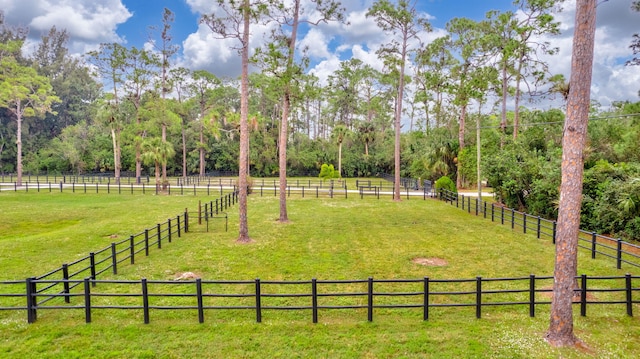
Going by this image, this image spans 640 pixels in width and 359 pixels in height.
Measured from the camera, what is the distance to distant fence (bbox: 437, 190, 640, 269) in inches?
468

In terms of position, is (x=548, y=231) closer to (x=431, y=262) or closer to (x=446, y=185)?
(x=431, y=262)

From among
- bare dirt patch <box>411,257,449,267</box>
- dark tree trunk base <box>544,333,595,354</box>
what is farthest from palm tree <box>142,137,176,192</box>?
dark tree trunk base <box>544,333,595,354</box>

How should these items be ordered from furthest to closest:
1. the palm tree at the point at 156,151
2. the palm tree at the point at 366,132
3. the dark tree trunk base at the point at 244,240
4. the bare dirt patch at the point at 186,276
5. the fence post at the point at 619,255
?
the palm tree at the point at 366,132, the palm tree at the point at 156,151, the dark tree trunk base at the point at 244,240, the fence post at the point at 619,255, the bare dirt patch at the point at 186,276

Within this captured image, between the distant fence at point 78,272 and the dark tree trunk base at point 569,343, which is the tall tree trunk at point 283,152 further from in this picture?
the dark tree trunk base at point 569,343

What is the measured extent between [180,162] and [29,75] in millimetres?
27696

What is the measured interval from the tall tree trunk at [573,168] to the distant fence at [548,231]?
16.7 feet

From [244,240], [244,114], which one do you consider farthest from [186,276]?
[244,114]

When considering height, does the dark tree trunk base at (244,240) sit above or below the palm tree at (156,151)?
below

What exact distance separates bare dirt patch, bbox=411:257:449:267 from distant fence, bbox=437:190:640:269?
4.48 meters

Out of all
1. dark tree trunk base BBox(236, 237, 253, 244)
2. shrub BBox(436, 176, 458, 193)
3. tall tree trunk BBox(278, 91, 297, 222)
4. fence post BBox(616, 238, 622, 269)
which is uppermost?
tall tree trunk BBox(278, 91, 297, 222)

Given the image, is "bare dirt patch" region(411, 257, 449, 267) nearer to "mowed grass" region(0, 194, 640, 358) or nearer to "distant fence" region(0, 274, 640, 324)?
"mowed grass" region(0, 194, 640, 358)

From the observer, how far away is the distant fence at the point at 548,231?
11.9m

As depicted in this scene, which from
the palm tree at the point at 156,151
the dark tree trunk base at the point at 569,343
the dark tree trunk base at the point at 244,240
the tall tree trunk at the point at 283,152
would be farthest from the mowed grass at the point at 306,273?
the palm tree at the point at 156,151

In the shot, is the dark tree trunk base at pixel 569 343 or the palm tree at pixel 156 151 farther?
the palm tree at pixel 156 151
